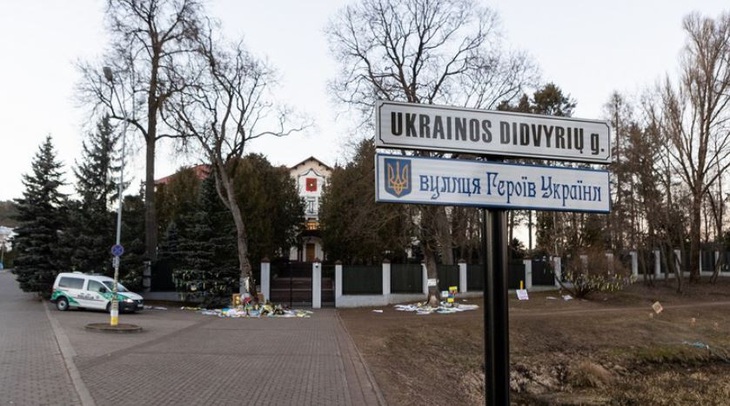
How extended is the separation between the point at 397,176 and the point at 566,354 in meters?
15.8

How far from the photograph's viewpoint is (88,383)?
373 inches

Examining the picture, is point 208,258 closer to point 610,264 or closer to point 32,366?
point 32,366

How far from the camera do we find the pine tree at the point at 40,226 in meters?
30.3

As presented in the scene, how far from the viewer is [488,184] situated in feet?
12.3

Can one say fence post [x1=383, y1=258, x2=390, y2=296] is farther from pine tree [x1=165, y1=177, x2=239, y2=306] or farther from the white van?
the white van

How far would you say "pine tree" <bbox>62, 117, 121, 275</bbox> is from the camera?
3022 centimetres

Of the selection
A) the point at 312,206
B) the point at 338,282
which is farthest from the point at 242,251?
the point at 312,206

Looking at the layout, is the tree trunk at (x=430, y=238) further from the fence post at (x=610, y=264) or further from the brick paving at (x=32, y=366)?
the brick paving at (x=32, y=366)

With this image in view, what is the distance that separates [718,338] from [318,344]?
14.2 meters

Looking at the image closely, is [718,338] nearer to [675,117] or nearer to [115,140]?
[675,117]

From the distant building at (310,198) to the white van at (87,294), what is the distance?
113ft

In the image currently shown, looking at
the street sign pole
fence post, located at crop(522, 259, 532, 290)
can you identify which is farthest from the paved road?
fence post, located at crop(522, 259, 532, 290)

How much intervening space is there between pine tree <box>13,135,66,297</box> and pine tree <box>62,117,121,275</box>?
123 centimetres

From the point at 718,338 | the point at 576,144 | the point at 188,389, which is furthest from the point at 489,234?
the point at 718,338
